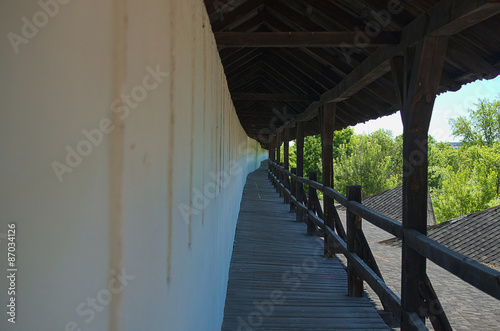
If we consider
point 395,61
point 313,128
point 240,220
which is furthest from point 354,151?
point 395,61

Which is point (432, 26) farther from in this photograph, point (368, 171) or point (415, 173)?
point (368, 171)

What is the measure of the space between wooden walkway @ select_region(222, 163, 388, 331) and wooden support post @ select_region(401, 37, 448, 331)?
0.95m

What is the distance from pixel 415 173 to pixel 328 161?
3.38m

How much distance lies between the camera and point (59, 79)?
0.73m

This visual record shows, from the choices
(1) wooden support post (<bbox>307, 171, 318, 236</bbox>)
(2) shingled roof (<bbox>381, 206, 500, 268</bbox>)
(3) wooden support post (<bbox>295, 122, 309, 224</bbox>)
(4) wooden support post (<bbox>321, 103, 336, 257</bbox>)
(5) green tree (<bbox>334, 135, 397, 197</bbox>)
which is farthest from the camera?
(5) green tree (<bbox>334, 135, 397, 197</bbox>)

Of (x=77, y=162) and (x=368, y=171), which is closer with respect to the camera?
(x=77, y=162)

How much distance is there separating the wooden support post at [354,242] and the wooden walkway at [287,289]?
0.11m

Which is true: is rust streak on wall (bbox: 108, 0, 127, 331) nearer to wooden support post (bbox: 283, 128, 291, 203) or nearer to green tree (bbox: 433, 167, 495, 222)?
wooden support post (bbox: 283, 128, 291, 203)

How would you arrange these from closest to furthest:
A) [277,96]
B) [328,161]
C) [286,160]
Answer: [328,161]
[277,96]
[286,160]

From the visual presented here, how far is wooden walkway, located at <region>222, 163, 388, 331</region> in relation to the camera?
385 cm

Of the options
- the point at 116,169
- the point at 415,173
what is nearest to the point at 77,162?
the point at 116,169

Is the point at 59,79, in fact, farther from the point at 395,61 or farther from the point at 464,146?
the point at 464,146

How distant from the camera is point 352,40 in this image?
3.50 m

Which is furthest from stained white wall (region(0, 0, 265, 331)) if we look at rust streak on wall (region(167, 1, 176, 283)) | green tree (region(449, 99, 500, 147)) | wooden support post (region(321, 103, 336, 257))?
green tree (region(449, 99, 500, 147))
